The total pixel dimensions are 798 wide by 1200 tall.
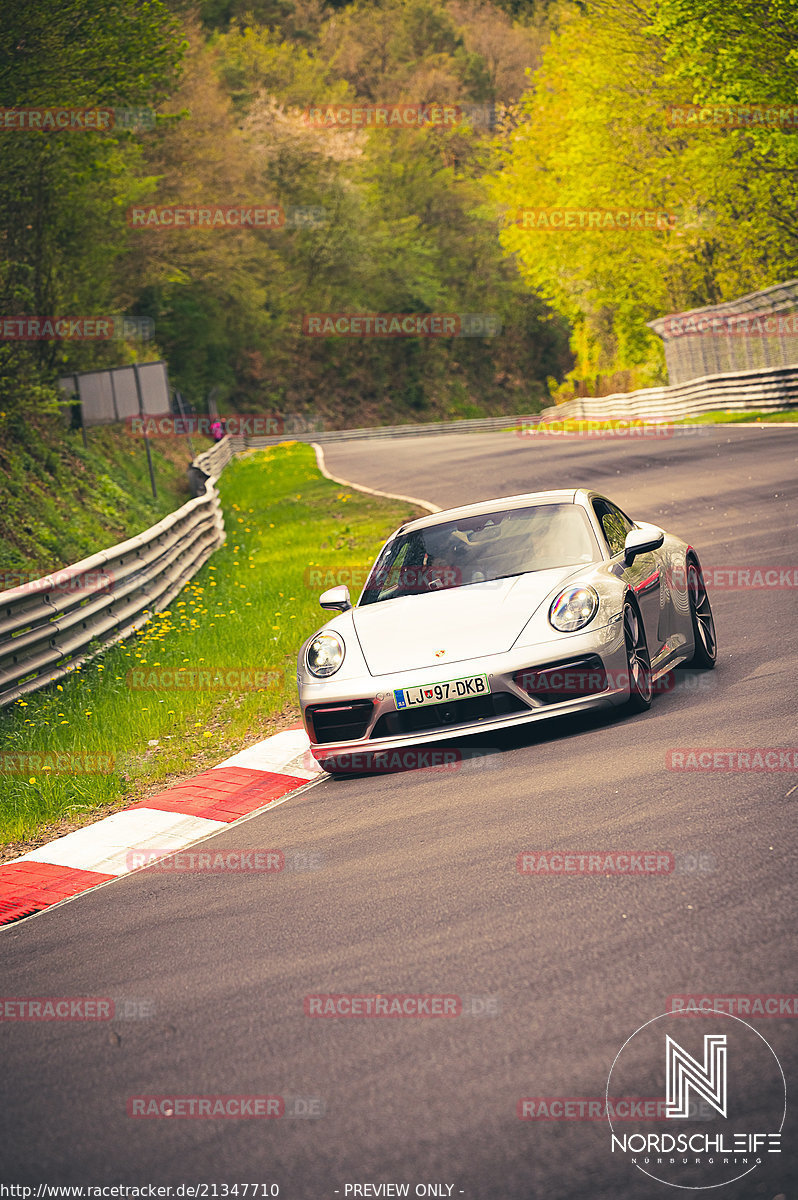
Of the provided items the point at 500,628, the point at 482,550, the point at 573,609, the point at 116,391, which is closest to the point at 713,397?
the point at 116,391

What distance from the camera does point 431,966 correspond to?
387cm

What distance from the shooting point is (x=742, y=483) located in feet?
56.4

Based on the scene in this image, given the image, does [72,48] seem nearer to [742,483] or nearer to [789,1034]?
[742,483]

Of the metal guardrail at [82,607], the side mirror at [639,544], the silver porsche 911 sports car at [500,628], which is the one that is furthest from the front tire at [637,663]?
the metal guardrail at [82,607]

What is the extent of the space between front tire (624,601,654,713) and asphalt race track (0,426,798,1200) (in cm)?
11

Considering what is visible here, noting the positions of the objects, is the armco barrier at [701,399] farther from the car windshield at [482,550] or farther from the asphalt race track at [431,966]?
the asphalt race track at [431,966]

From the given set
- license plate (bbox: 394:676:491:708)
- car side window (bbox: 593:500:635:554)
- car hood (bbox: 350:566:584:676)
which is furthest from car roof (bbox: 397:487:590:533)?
license plate (bbox: 394:676:491:708)

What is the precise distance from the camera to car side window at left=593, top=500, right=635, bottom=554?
7.75m

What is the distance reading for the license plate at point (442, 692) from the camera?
20.9ft

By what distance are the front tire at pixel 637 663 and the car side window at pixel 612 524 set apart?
80 centimetres

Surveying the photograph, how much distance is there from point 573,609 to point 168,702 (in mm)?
4093

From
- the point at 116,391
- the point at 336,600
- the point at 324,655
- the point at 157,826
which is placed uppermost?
the point at 116,391

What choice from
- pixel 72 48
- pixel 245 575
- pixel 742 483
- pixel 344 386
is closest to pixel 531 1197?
pixel 245 575

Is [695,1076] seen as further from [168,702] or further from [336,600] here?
[168,702]
